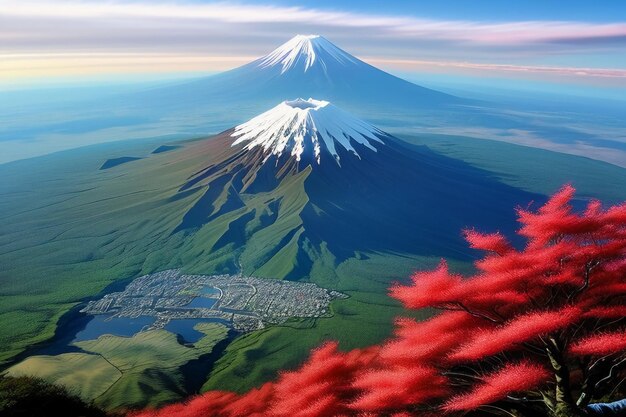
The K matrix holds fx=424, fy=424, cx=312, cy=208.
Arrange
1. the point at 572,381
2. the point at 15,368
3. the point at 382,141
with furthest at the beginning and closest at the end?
the point at 382,141, the point at 15,368, the point at 572,381

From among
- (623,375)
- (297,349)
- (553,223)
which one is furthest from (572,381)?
(297,349)

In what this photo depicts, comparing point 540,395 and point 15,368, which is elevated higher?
point 540,395

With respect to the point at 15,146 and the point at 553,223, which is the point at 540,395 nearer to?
the point at 553,223

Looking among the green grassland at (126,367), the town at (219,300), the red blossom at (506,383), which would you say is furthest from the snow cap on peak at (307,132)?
the red blossom at (506,383)

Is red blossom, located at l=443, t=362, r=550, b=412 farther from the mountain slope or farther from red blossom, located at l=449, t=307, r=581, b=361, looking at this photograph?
the mountain slope

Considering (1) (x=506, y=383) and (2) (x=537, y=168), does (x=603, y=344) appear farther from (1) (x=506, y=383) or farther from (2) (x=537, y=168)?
(2) (x=537, y=168)

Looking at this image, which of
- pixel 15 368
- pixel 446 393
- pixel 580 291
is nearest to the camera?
pixel 580 291

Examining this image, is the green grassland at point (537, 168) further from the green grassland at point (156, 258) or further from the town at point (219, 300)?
the town at point (219, 300)
